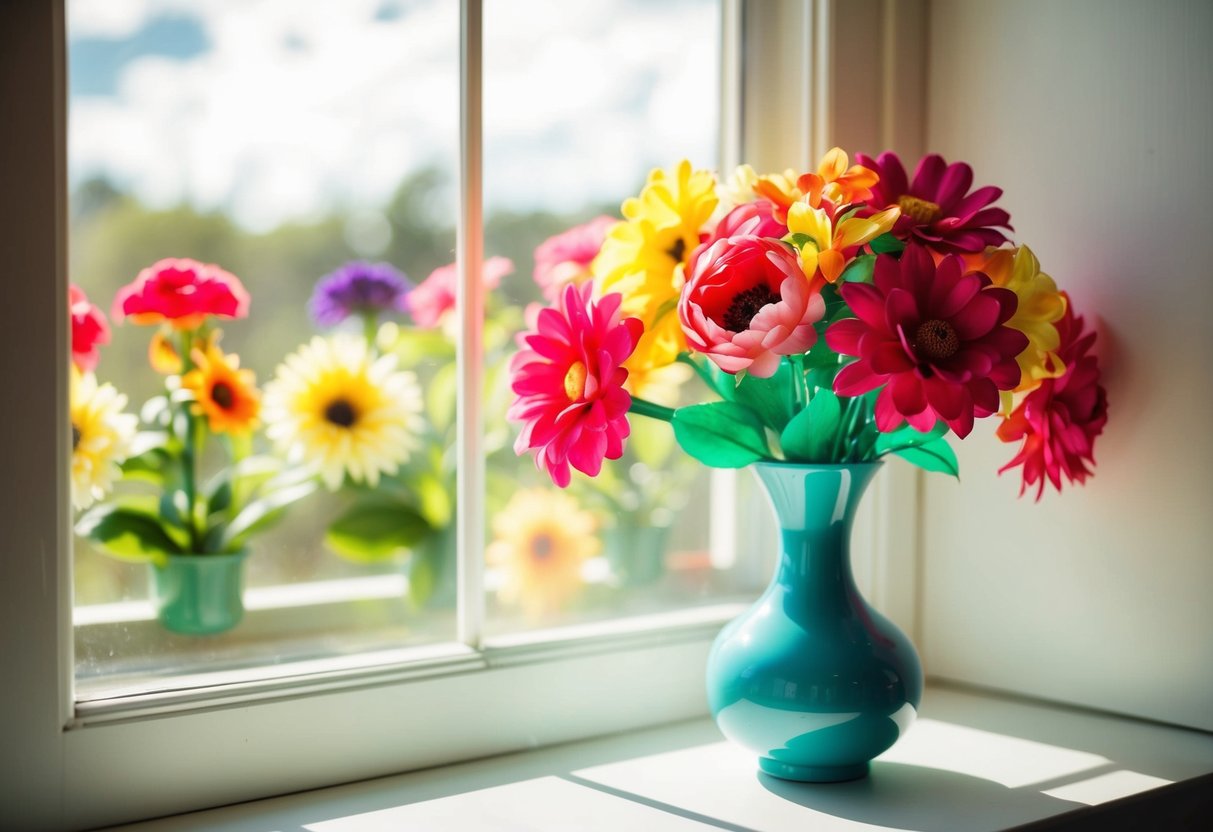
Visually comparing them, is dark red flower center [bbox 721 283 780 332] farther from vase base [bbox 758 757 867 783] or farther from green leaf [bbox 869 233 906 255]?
vase base [bbox 758 757 867 783]

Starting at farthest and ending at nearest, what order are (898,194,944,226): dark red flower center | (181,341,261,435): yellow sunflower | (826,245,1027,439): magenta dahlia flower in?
(181,341,261,435): yellow sunflower
(898,194,944,226): dark red flower center
(826,245,1027,439): magenta dahlia flower

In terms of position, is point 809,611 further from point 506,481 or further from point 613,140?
point 613,140

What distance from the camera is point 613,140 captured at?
1.09 meters

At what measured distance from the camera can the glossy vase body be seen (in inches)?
Answer: 30.5

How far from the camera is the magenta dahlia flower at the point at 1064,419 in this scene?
0.86 metres

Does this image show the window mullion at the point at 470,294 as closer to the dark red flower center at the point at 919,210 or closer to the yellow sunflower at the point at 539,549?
the yellow sunflower at the point at 539,549

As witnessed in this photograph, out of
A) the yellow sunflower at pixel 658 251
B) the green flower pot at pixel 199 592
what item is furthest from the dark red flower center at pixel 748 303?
the green flower pot at pixel 199 592

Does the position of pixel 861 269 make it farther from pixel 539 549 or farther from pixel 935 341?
pixel 539 549

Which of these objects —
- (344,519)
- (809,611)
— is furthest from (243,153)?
(809,611)

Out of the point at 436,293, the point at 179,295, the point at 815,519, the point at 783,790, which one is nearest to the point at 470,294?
the point at 436,293

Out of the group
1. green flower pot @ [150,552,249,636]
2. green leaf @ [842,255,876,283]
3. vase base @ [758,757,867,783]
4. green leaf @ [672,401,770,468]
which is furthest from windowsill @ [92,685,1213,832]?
green leaf @ [842,255,876,283]

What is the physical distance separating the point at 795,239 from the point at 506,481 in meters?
0.43

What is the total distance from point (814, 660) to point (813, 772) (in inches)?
4.1

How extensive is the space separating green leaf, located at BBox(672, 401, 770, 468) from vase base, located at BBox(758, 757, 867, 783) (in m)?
0.23
